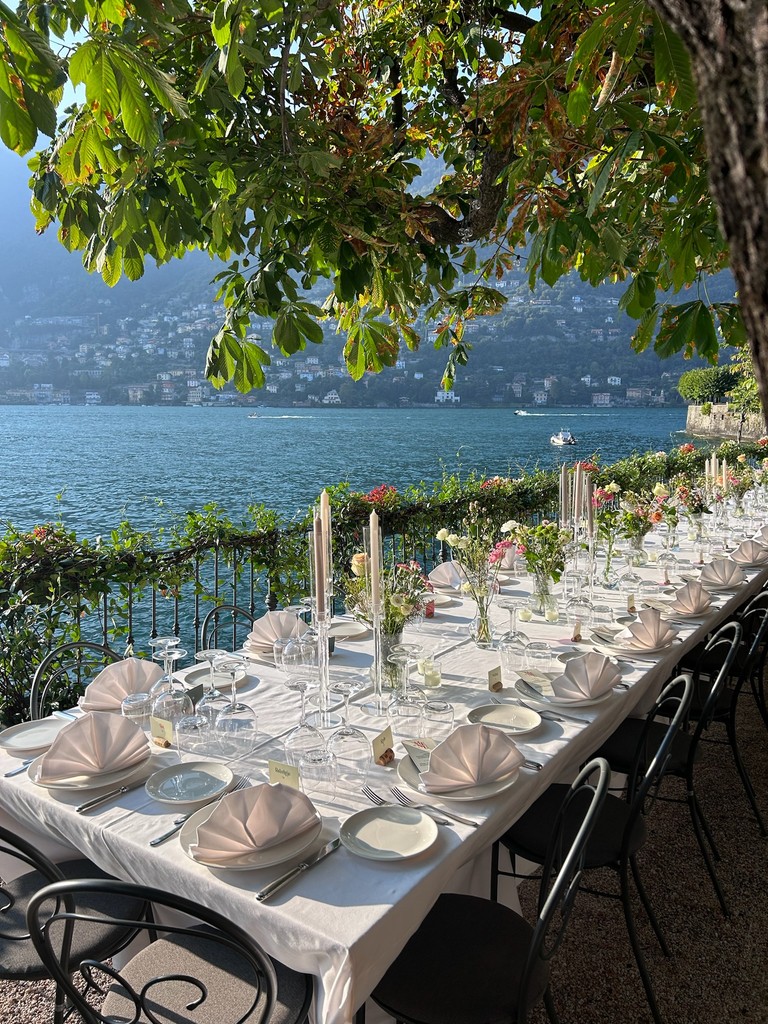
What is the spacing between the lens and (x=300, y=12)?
270 cm

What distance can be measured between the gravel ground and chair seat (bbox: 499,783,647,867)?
45cm

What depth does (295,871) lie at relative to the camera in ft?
5.44

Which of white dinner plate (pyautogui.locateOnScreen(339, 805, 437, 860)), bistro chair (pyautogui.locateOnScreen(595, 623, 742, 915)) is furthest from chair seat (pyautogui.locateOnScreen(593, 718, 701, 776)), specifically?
white dinner plate (pyautogui.locateOnScreen(339, 805, 437, 860))

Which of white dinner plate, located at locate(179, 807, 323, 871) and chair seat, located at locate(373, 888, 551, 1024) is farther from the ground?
white dinner plate, located at locate(179, 807, 323, 871)

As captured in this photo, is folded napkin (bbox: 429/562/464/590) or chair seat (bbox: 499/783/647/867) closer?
chair seat (bbox: 499/783/647/867)

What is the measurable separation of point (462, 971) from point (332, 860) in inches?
18.3

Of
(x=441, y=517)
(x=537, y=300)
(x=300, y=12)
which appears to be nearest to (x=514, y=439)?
(x=537, y=300)

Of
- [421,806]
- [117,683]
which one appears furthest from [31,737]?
[421,806]

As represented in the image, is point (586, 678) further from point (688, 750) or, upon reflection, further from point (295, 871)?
point (295, 871)

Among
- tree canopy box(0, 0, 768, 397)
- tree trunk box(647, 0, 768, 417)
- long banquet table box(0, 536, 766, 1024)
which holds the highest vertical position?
tree canopy box(0, 0, 768, 397)

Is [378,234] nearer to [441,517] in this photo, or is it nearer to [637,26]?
[637,26]

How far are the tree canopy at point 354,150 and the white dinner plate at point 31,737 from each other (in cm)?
165

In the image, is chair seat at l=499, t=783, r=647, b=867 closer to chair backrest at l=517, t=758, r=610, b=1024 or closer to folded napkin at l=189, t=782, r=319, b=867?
chair backrest at l=517, t=758, r=610, b=1024

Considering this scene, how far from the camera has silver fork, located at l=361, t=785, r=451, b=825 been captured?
186 cm
